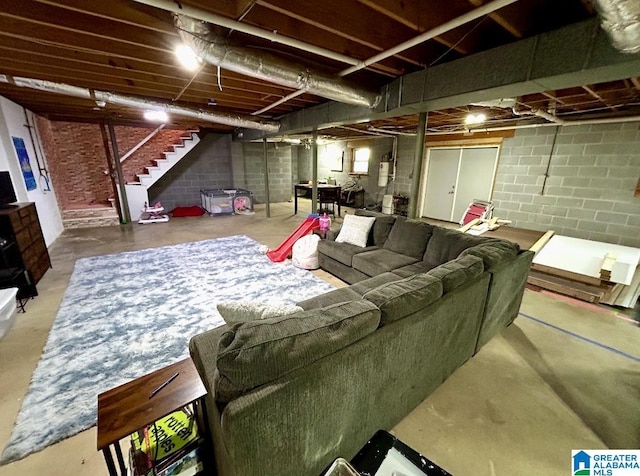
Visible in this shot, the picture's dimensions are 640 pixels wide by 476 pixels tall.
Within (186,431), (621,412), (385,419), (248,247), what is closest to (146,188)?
(248,247)

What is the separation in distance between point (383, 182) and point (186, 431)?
25.4 feet

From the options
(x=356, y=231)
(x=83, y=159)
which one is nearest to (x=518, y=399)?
(x=356, y=231)

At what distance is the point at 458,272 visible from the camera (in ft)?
5.66

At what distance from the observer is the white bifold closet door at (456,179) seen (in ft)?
19.9

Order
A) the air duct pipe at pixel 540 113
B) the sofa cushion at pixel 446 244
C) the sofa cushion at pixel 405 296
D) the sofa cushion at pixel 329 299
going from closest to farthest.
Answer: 1. the sofa cushion at pixel 405 296
2. the sofa cushion at pixel 329 299
3. the sofa cushion at pixel 446 244
4. the air duct pipe at pixel 540 113

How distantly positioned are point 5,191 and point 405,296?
450 cm

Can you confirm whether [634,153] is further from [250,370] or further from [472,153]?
[250,370]

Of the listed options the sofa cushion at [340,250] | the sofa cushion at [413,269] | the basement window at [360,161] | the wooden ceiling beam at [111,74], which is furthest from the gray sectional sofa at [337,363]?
the basement window at [360,161]

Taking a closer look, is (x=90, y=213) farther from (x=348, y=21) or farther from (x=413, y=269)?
(x=413, y=269)

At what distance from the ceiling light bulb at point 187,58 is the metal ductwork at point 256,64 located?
0.21m

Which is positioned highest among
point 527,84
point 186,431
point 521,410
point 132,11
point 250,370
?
point 132,11

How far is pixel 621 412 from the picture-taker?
1.69 meters

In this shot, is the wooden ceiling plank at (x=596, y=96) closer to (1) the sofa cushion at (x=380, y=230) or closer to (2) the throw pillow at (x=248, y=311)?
(1) the sofa cushion at (x=380, y=230)

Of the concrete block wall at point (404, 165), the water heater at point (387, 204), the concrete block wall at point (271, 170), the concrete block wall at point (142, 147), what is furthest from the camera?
the concrete block wall at point (271, 170)
